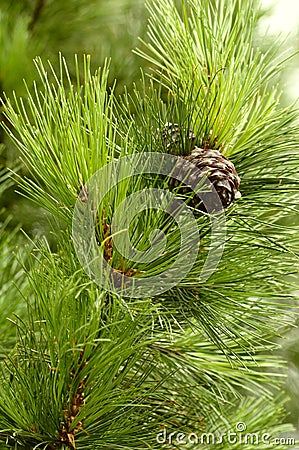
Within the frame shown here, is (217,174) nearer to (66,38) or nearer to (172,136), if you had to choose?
(172,136)

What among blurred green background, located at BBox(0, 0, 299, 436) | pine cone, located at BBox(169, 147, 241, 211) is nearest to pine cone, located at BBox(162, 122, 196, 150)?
pine cone, located at BBox(169, 147, 241, 211)

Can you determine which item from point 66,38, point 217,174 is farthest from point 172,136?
point 66,38

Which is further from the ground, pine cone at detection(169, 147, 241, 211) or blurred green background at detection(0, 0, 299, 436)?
blurred green background at detection(0, 0, 299, 436)

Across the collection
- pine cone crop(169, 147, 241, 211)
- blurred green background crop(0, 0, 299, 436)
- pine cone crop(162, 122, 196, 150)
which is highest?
blurred green background crop(0, 0, 299, 436)

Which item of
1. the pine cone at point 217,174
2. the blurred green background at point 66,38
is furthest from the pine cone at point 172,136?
the blurred green background at point 66,38

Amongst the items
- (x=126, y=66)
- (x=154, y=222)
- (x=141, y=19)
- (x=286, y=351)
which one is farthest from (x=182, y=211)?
(x=286, y=351)

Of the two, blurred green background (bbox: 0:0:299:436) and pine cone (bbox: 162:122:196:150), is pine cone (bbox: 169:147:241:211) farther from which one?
blurred green background (bbox: 0:0:299:436)

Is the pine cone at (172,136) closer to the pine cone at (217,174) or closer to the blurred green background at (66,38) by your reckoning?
the pine cone at (217,174)

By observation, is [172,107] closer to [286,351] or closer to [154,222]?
[154,222]
